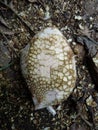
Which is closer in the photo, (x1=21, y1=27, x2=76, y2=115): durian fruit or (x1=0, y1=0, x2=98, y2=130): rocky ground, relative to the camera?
(x1=21, y1=27, x2=76, y2=115): durian fruit

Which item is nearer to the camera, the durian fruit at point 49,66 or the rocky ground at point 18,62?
the durian fruit at point 49,66

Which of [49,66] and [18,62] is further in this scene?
[18,62]

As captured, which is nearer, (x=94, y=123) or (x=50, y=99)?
(x=50, y=99)

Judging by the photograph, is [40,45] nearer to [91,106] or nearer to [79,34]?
[79,34]

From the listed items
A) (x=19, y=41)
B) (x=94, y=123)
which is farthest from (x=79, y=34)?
(x=94, y=123)
